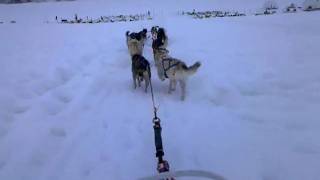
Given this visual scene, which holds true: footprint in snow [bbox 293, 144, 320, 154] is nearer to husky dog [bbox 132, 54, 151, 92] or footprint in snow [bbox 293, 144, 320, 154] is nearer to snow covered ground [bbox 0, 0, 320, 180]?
snow covered ground [bbox 0, 0, 320, 180]

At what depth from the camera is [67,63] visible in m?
9.07

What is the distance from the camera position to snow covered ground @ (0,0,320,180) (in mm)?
4691

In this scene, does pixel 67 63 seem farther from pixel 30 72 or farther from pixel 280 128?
pixel 280 128

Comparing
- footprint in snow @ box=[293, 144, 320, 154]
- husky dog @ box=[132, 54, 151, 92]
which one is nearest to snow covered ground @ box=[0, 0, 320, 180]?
footprint in snow @ box=[293, 144, 320, 154]

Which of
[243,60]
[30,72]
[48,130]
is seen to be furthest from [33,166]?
[243,60]

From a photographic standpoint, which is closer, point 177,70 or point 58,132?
point 58,132

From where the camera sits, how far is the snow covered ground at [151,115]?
469 cm

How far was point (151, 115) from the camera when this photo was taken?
6.21 meters

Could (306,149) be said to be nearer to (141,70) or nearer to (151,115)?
(151,115)

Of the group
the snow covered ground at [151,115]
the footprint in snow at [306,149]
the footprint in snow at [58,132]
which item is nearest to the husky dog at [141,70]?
the snow covered ground at [151,115]

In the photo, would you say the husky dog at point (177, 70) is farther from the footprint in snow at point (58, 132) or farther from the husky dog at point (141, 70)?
the footprint in snow at point (58, 132)

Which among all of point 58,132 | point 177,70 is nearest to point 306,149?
point 177,70

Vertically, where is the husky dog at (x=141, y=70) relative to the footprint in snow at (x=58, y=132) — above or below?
above

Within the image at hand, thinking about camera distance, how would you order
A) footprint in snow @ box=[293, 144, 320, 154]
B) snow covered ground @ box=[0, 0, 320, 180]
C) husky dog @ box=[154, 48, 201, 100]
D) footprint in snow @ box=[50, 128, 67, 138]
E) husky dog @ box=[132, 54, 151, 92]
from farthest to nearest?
husky dog @ box=[132, 54, 151, 92] → husky dog @ box=[154, 48, 201, 100] → footprint in snow @ box=[50, 128, 67, 138] → footprint in snow @ box=[293, 144, 320, 154] → snow covered ground @ box=[0, 0, 320, 180]
